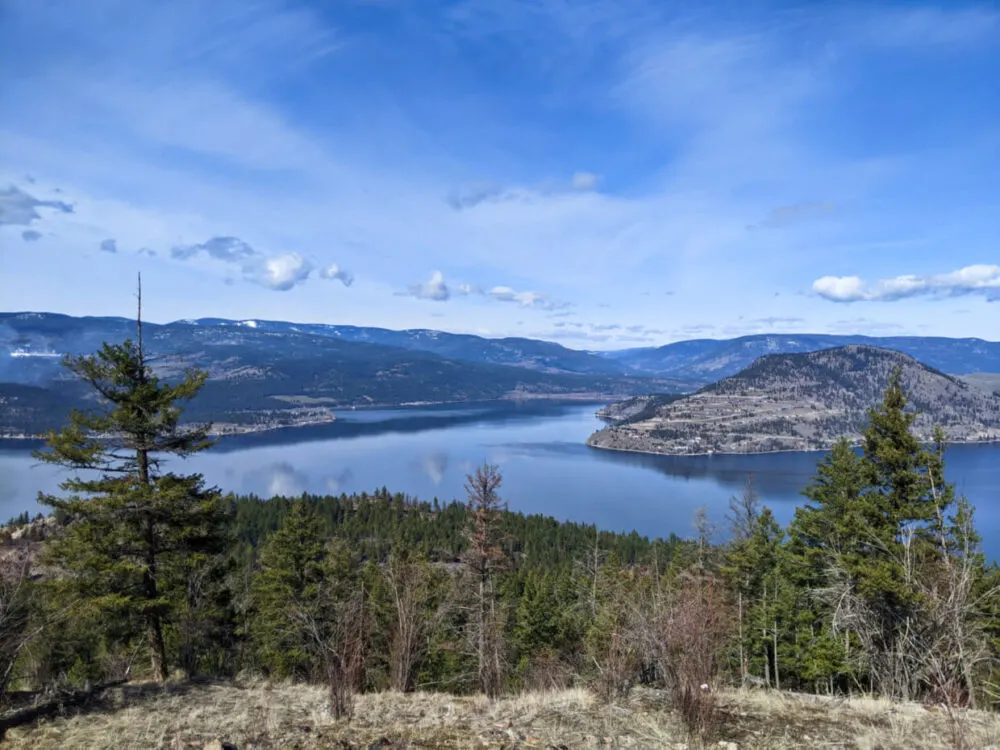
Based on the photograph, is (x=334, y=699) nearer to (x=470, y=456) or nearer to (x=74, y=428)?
(x=74, y=428)

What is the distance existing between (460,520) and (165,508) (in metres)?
70.3

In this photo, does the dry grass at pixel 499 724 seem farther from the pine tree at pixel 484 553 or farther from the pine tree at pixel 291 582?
the pine tree at pixel 291 582

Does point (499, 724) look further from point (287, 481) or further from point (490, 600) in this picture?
point (287, 481)

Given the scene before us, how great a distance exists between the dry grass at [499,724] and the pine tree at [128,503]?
13.8 feet

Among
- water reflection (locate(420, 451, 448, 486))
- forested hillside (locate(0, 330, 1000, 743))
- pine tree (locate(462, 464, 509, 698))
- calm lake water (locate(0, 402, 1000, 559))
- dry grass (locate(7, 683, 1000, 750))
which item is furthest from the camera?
water reflection (locate(420, 451, 448, 486))

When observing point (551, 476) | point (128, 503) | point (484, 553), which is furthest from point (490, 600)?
point (551, 476)

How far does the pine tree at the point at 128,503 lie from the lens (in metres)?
12.4

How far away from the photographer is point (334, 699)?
25.0ft

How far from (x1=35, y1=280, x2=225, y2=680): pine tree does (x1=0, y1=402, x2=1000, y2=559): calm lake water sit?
8248 cm

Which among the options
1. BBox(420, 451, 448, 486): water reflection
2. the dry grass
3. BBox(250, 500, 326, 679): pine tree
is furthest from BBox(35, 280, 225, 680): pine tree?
BBox(420, 451, 448, 486): water reflection

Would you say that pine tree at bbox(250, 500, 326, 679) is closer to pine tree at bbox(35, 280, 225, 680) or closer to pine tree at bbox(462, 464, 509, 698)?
pine tree at bbox(462, 464, 509, 698)

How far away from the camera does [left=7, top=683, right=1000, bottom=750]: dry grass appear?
6.65 meters

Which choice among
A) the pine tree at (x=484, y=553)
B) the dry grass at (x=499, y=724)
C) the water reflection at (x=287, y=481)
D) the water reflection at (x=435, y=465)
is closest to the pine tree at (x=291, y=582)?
the pine tree at (x=484, y=553)

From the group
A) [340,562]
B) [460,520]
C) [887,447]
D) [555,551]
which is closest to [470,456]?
[460,520]
